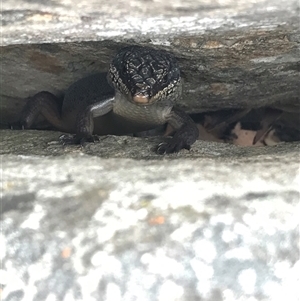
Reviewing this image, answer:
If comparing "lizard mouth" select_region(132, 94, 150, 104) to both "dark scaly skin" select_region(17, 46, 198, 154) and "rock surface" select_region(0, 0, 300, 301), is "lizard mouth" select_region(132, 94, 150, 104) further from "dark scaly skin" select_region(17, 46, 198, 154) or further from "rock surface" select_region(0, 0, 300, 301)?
"rock surface" select_region(0, 0, 300, 301)

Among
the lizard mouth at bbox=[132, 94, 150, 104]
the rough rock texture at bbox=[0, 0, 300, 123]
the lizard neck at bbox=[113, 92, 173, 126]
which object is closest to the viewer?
the rough rock texture at bbox=[0, 0, 300, 123]

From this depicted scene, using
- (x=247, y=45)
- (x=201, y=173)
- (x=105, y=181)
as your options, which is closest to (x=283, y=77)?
(x=247, y=45)

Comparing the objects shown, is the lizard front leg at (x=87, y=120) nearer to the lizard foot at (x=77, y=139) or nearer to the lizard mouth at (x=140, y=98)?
the lizard foot at (x=77, y=139)

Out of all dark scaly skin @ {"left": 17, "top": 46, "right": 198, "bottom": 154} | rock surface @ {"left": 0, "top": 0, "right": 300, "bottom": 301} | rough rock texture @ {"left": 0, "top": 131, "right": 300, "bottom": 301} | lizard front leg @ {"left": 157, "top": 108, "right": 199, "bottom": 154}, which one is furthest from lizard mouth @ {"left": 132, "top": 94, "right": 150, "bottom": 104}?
rough rock texture @ {"left": 0, "top": 131, "right": 300, "bottom": 301}

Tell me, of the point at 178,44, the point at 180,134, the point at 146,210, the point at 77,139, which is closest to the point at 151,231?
the point at 146,210

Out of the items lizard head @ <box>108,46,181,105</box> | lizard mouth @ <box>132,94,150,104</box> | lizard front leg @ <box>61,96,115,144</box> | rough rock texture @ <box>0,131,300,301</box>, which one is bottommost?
rough rock texture @ <box>0,131,300,301</box>

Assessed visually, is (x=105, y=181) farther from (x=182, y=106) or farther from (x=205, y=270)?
(x=182, y=106)
